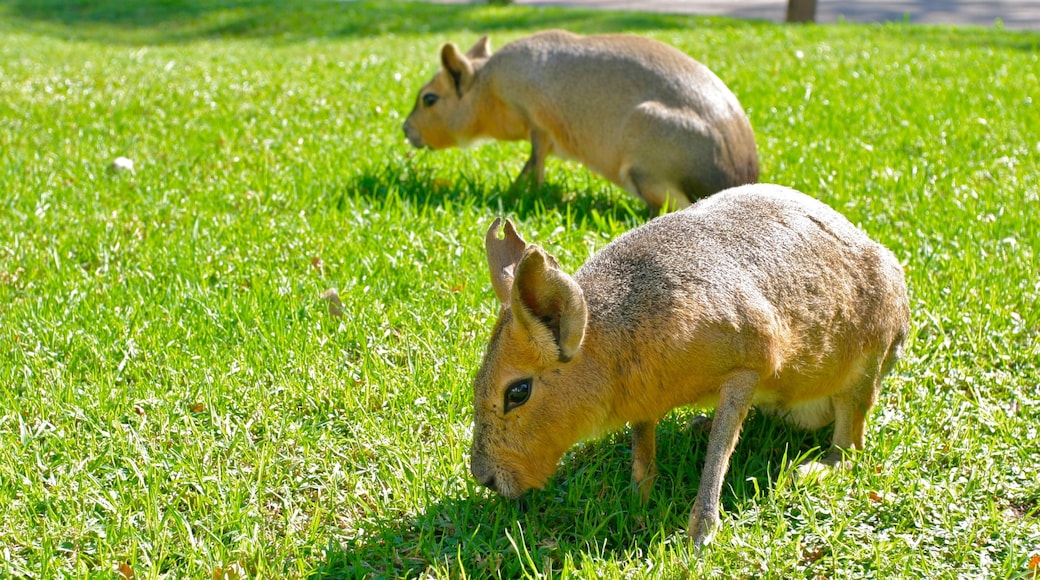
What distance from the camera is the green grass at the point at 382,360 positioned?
2961 millimetres

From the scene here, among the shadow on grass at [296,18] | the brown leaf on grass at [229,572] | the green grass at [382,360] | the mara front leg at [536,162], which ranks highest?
the mara front leg at [536,162]

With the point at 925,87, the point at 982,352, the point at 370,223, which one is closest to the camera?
the point at 982,352

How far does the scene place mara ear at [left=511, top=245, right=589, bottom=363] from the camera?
261cm

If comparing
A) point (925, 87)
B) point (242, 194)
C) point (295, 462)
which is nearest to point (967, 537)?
point (295, 462)

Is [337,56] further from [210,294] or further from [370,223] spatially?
[210,294]

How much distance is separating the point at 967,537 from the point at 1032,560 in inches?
6.9

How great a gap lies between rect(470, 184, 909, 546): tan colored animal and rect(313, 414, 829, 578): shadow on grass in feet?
0.41

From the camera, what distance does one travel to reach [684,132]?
5418mm

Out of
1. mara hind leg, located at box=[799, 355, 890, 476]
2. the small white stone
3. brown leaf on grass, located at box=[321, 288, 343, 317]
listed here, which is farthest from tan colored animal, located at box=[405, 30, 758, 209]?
mara hind leg, located at box=[799, 355, 890, 476]

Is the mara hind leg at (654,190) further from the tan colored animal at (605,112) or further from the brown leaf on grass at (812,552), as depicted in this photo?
the brown leaf on grass at (812,552)

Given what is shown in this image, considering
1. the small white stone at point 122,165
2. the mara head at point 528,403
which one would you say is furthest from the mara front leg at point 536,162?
the mara head at point 528,403

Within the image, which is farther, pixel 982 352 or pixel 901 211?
pixel 901 211

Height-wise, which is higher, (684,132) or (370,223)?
(684,132)

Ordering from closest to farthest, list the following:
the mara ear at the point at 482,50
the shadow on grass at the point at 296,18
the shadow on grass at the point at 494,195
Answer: the shadow on grass at the point at 494,195, the mara ear at the point at 482,50, the shadow on grass at the point at 296,18
